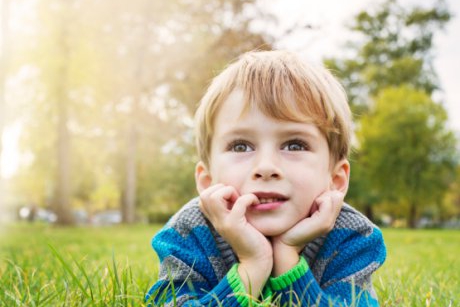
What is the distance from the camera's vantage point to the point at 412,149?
88.4ft

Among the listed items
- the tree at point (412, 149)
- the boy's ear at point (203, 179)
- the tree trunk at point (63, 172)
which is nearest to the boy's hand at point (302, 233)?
the boy's ear at point (203, 179)

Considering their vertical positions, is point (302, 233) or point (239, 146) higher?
point (239, 146)

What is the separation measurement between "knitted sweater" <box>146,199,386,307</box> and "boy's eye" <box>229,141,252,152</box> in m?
0.36

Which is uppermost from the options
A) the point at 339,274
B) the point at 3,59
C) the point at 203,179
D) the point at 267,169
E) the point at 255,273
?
the point at 3,59

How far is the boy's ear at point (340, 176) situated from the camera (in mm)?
2428

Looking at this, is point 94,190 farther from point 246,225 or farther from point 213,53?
point 246,225

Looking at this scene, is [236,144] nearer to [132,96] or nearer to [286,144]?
[286,144]

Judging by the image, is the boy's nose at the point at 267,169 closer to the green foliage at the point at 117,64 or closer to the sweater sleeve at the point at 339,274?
the sweater sleeve at the point at 339,274

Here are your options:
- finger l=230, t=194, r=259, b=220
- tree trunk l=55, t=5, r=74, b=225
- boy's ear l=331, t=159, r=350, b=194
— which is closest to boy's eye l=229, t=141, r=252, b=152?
finger l=230, t=194, r=259, b=220

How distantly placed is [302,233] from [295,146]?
0.36 metres

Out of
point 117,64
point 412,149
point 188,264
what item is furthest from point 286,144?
point 412,149

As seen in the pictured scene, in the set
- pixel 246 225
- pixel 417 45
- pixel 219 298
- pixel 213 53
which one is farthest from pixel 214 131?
pixel 417 45

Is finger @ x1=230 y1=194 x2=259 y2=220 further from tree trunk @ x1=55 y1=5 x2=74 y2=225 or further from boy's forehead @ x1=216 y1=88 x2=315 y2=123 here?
tree trunk @ x1=55 y1=5 x2=74 y2=225

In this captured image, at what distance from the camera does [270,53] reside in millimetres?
2557
